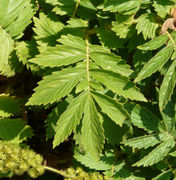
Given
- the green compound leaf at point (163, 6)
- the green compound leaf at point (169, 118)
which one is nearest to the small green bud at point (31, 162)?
the green compound leaf at point (169, 118)

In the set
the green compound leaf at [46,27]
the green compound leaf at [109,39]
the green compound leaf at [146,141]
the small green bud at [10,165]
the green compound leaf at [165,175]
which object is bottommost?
the green compound leaf at [165,175]

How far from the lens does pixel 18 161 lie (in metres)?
1.88

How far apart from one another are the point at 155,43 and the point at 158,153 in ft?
2.53

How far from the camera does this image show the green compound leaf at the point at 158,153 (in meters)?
1.91

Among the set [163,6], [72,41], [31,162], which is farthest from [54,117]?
[163,6]

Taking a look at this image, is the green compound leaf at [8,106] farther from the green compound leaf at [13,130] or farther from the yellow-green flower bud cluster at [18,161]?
the yellow-green flower bud cluster at [18,161]

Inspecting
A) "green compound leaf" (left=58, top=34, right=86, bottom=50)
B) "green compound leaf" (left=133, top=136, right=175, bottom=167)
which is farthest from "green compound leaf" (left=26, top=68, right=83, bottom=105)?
"green compound leaf" (left=133, top=136, right=175, bottom=167)

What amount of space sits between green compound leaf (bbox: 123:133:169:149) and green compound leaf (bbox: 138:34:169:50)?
668 mm

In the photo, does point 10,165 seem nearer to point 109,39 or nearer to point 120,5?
point 109,39

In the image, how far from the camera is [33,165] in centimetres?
190

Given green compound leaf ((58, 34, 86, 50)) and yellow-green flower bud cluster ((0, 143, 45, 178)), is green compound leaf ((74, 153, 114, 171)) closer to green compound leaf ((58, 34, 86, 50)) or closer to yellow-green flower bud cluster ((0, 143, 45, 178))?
yellow-green flower bud cluster ((0, 143, 45, 178))

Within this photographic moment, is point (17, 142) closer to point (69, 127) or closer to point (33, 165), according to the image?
point (33, 165)

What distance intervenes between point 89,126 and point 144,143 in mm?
580

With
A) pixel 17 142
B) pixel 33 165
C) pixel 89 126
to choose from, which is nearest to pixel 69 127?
pixel 89 126
